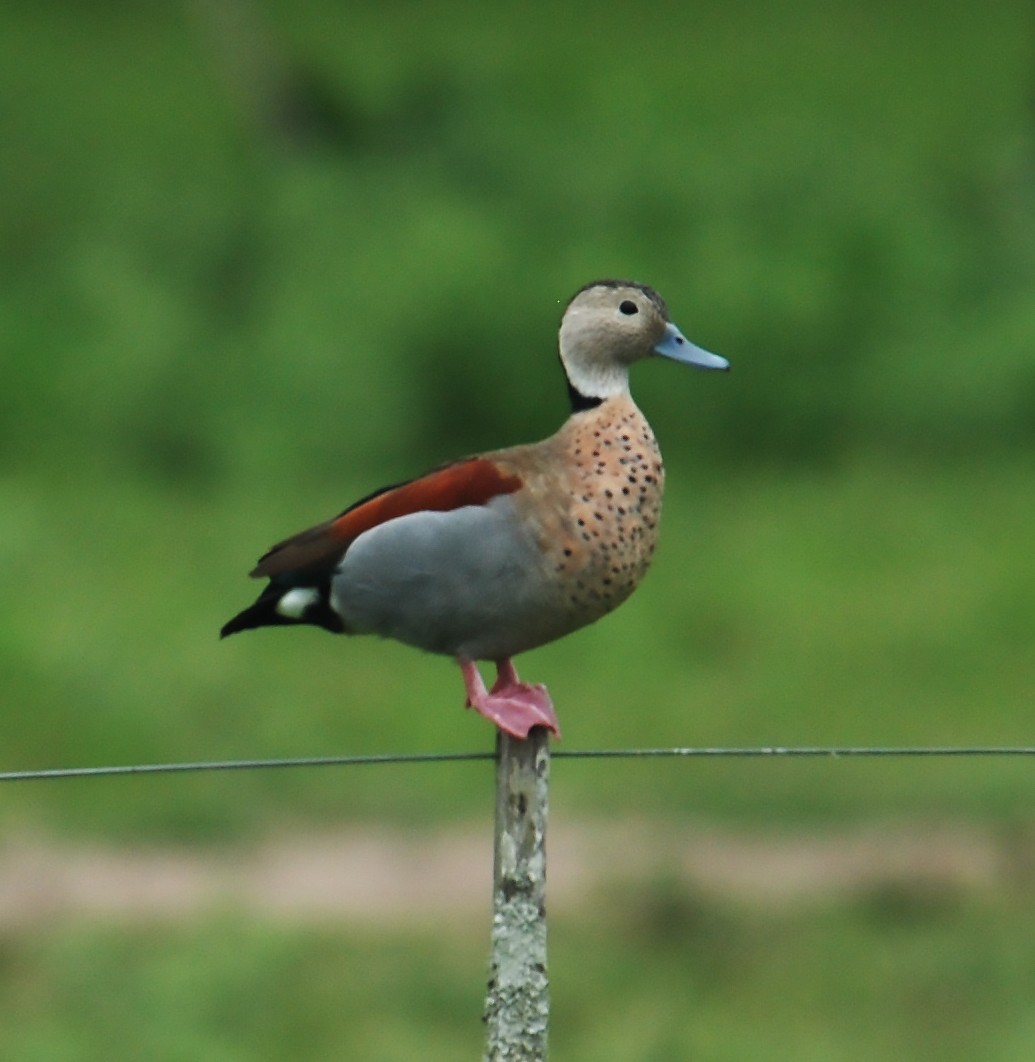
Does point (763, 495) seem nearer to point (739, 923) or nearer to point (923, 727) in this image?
point (923, 727)

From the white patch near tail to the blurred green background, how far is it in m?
3.82

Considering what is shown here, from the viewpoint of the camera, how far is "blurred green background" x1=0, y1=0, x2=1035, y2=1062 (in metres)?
10.2

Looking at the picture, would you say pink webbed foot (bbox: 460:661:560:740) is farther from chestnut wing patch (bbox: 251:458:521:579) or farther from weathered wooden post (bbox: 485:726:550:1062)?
chestnut wing patch (bbox: 251:458:521:579)

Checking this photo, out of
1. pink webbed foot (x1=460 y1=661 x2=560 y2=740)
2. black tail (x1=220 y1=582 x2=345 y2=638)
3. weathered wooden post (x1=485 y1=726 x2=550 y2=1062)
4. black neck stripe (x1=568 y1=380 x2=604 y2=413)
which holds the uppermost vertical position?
black neck stripe (x1=568 y1=380 x2=604 y2=413)

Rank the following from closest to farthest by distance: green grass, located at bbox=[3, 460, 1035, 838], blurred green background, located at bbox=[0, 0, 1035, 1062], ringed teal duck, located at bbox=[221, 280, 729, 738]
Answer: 1. ringed teal duck, located at bbox=[221, 280, 729, 738]
2. blurred green background, located at bbox=[0, 0, 1035, 1062]
3. green grass, located at bbox=[3, 460, 1035, 838]

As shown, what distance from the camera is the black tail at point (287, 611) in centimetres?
547

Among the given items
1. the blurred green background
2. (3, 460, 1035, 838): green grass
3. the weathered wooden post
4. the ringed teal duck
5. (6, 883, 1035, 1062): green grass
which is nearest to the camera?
the weathered wooden post

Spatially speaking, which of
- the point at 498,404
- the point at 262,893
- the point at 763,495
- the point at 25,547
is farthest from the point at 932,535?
the point at 262,893

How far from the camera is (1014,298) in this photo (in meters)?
17.9

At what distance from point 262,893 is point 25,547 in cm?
386

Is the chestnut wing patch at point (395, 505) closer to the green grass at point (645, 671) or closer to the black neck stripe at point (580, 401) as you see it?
the black neck stripe at point (580, 401)

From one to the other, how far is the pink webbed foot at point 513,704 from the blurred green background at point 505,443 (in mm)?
3852

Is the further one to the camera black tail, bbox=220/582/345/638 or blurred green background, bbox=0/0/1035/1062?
blurred green background, bbox=0/0/1035/1062

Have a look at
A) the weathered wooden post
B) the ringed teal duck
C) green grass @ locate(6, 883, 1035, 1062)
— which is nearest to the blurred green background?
green grass @ locate(6, 883, 1035, 1062)
